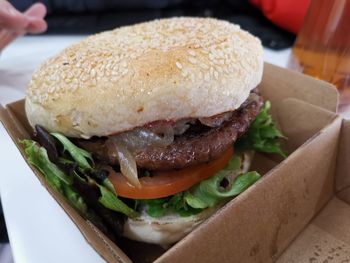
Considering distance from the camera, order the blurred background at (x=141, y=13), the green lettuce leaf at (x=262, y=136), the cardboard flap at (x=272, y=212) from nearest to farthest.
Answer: the cardboard flap at (x=272, y=212) → the green lettuce leaf at (x=262, y=136) → the blurred background at (x=141, y=13)

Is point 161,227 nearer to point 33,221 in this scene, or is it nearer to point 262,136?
point 33,221

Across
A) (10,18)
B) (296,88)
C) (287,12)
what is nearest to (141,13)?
(287,12)

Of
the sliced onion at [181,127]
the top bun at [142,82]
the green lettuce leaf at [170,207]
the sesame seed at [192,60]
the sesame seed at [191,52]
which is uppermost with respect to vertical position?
the sesame seed at [191,52]

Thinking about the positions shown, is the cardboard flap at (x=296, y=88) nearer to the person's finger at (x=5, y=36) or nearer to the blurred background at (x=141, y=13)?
the blurred background at (x=141, y=13)

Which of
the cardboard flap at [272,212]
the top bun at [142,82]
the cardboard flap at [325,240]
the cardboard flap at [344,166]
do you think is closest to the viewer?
the cardboard flap at [272,212]

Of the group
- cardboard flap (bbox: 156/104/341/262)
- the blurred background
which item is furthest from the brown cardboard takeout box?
the blurred background

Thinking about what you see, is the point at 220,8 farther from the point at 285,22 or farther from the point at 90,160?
the point at 90,160

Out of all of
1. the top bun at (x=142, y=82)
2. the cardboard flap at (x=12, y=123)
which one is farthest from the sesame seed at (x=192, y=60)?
the cardboard flap at (x=12, y=123)
